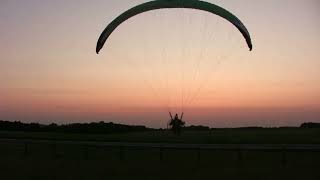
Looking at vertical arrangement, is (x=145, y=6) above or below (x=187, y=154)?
above

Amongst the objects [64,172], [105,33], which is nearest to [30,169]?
[64,172]

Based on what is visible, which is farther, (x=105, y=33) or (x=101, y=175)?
(x=105, y=33)

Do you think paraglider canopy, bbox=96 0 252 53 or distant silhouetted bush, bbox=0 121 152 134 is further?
distant silhouetted bush, bbox=0 121 152 134

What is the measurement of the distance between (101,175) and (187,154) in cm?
961

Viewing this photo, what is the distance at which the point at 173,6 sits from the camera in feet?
68.7

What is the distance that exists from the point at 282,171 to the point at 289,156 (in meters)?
6.02

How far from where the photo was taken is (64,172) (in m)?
18.5

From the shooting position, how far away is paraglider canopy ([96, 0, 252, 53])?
2075cm

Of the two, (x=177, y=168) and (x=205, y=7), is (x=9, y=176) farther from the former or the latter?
(x=205, y=7)

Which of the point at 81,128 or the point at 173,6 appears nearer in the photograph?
the point at 173,6

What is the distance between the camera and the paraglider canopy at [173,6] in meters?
20.8

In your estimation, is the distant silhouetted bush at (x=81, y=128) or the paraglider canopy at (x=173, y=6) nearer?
the paraglider canopy at (x=173, y=6)

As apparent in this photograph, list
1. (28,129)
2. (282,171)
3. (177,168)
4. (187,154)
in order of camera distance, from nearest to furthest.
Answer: (282,171) < (177,168) < (187,154) < (28,129)

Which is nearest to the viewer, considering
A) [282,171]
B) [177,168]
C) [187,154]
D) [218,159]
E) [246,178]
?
[246,178]
